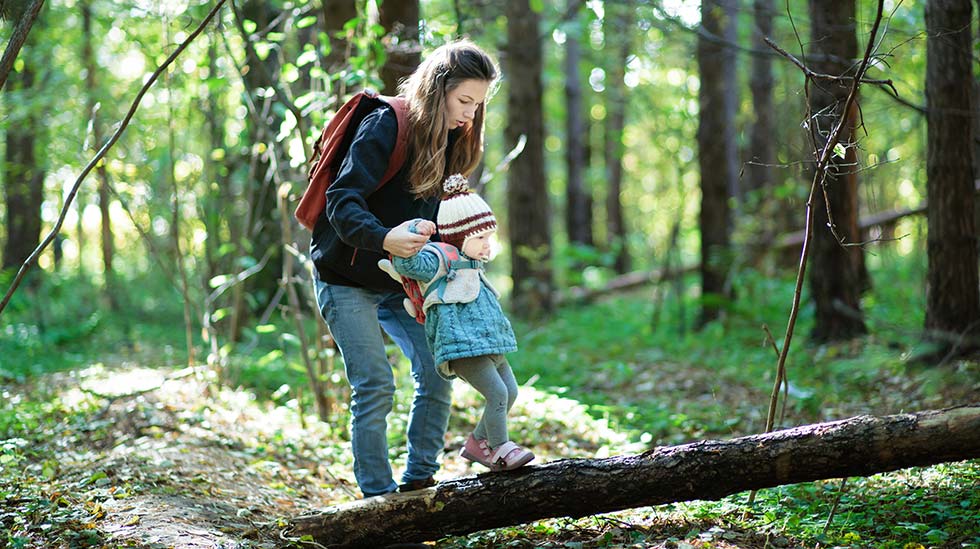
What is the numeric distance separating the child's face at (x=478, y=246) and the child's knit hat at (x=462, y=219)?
0.7 inches

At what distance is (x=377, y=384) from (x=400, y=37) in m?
3.74

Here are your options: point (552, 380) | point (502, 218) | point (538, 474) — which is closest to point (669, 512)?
point (538, 474)

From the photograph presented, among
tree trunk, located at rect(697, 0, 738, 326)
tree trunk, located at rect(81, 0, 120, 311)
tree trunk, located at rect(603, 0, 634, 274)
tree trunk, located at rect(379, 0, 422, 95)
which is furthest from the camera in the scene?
tree trunk, located at rect(603, 0, 634, 274)

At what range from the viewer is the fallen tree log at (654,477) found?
318cm

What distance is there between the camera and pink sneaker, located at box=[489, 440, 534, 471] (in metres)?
3.42

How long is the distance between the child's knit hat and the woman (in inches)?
6.6

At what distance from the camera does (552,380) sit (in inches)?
301

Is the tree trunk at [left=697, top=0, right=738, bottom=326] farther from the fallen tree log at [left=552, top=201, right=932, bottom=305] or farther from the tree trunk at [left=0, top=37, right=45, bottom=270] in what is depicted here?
the tree trunk at [left=0, top=37, right=45, bottom=270]

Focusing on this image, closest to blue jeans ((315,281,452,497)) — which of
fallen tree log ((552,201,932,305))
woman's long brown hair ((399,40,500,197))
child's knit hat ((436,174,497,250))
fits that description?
child's knit hat ((436,174,497,250))

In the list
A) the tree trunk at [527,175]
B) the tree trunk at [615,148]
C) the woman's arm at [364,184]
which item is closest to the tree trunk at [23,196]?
the tree trunk at [527,175]

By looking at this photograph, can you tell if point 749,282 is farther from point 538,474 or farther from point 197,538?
point 197,538

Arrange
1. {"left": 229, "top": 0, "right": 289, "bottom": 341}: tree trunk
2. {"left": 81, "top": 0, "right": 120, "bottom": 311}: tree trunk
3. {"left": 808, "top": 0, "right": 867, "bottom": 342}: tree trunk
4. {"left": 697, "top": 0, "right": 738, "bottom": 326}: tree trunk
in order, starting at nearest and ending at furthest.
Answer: {"left": 229, "top": 0, "right": 289, "bottom": 341}: tree trunk → {"left": 808, "top": 0, "right": 867, "bottom": 342}: tree trunk → {"left": 697, "top": 0, "right": 738, "bottom": 326}: tree trunk → {"left": 81, "top": 0, "right": 120, "bottom": 311}: tree trunk

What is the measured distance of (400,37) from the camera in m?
6.45

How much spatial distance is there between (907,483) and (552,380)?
408cm
